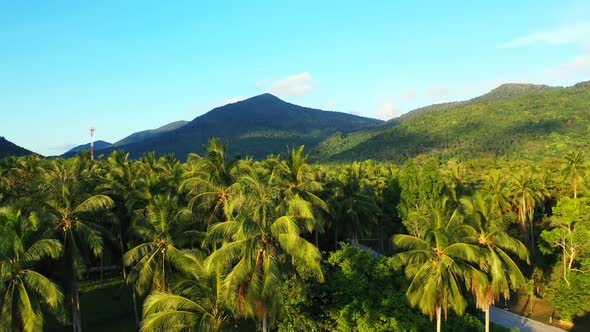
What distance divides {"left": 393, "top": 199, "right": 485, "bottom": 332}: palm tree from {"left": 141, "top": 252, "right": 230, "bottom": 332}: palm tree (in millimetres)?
10916

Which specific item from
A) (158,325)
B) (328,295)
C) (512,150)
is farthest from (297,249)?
(512,150)

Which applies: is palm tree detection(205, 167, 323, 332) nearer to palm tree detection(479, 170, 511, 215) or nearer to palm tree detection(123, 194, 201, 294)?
palm tree detection(123, 194, 201, 294)

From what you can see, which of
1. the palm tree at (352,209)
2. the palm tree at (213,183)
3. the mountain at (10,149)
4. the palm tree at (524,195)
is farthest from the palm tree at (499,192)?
the mountain at (10,149)

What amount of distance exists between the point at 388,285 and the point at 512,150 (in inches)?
6431

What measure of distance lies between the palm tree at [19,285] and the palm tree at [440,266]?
17903 mm

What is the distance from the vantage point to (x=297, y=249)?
17922 millimetres

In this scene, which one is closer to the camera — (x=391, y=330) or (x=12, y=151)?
(x=391, y=330)

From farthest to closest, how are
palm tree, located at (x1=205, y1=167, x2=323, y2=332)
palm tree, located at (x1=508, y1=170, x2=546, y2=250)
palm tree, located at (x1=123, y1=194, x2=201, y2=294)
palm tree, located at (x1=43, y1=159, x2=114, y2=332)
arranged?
palm tree, located at (x1=508, y1=170, x2=546, y2=250)
palm tree, located at (x1=123, y1=194, x2=201, y2=294)
palm tree, located at (x1=43, y1=159, x2=114, y2=332)
palm tree, located at (x1=205, y1=167, x2=323, y2=332)

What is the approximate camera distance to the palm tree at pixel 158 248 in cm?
2472

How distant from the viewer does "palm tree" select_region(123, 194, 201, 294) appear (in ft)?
81.1

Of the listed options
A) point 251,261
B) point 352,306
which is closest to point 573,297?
point 352,306

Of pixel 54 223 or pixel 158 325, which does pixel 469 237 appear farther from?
pixel 54 223

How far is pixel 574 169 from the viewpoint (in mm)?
57000

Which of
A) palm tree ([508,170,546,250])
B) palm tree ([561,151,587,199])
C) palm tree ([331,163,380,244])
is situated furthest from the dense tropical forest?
palm tree ([561,151,587,199])
